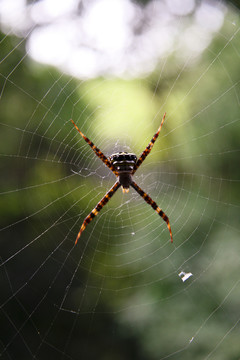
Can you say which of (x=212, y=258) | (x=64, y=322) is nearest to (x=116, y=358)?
(x=64, y=322)

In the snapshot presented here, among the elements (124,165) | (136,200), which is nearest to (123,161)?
(124,165)

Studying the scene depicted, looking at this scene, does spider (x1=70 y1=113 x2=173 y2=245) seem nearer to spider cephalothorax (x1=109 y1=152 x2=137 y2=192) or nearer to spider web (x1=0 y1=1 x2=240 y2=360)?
spider cephalothorax (x1=109 y1=152 x2=137 y2=192)

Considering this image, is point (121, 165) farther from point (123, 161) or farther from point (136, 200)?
point (136, 200)

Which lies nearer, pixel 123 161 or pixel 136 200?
pixel 123 161

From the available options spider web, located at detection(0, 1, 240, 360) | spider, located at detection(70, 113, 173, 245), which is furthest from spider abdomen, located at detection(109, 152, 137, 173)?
spider web, located at detection(0, 1, 240, 360)

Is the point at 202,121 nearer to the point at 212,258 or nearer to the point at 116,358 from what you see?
the point at 212,258

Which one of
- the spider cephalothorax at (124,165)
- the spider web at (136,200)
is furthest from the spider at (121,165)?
the spider web at (136,200)
